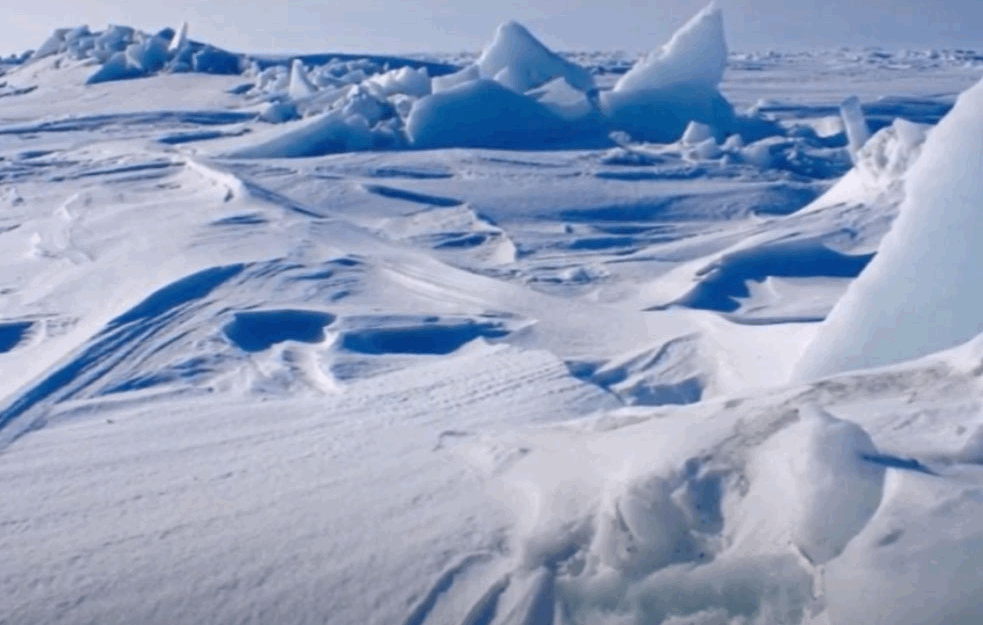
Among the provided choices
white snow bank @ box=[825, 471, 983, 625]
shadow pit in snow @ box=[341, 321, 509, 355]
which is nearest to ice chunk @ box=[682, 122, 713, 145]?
shadow pit in snow @ box=[341, 321, 509, 355]

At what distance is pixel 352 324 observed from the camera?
3.59 meters

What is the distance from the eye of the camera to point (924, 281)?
7.73 feet

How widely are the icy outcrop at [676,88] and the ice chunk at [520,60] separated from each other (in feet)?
2.49

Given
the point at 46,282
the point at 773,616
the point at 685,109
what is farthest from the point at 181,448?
the point at 685,109

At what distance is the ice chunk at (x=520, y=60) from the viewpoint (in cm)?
828

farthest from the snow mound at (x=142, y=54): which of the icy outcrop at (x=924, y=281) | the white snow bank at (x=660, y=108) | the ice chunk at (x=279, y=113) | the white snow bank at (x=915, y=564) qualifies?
the white snow bank at (x=915, y=564)

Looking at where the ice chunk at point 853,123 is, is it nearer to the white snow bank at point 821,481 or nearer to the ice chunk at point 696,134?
the ice chunk at point 696,134

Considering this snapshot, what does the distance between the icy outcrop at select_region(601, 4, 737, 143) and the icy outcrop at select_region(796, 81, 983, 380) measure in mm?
5080

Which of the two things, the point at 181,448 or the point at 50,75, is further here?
the point at 50,75

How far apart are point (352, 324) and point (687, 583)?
79.9 inches

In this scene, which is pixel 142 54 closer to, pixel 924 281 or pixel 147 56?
pixel 147 56

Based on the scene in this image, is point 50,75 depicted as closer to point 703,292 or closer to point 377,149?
point 377,149

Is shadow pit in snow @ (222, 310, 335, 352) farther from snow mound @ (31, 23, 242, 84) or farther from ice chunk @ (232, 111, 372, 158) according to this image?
snow mound @ (31, 23, 242, 84)

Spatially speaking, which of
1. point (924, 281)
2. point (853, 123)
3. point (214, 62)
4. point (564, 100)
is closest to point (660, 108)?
point (564, 100)
